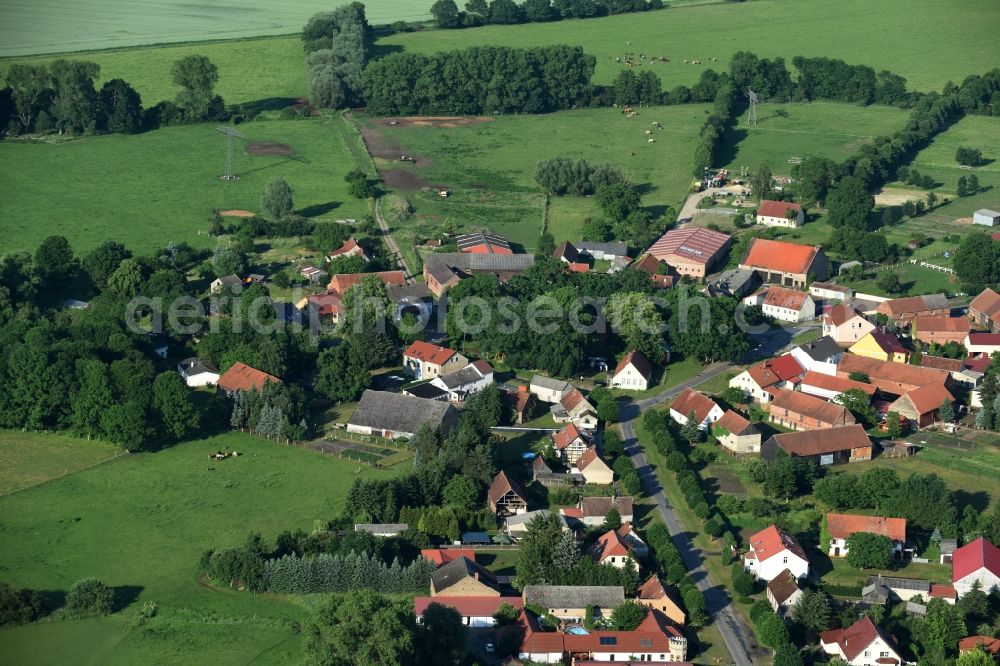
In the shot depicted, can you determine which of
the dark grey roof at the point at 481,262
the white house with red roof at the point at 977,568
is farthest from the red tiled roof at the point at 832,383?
the dark grey roof at the point at 481,262

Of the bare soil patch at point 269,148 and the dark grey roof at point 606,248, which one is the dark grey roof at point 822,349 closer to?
the dark grey roof at point 606,248

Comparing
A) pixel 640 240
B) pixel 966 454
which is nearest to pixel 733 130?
pixel 640 240

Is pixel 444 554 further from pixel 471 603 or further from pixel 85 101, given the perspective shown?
pixel 85 101

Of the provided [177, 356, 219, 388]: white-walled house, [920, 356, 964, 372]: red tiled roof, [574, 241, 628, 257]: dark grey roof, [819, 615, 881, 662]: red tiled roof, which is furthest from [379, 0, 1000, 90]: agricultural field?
[819, 615, 881, 662]: red tiled roof

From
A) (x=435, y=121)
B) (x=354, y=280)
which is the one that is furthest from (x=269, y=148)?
(x=354, y=280)

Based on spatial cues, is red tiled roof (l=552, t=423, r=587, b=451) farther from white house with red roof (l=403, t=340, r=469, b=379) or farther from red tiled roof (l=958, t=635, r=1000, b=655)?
red tiled roof (l=958, t=635, r=1000, b=655)
